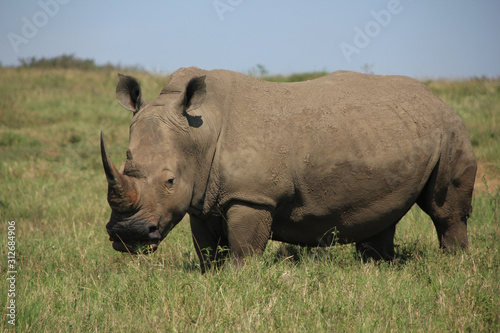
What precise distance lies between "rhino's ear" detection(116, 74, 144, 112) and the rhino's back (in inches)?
29.0

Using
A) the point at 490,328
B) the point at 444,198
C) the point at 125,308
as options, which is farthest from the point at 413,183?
the point at 125,308

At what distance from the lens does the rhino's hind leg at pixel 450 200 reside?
200 inches

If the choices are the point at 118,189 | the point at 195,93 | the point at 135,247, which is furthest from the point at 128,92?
the point at 135,247

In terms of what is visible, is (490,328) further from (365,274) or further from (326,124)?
(326,124)

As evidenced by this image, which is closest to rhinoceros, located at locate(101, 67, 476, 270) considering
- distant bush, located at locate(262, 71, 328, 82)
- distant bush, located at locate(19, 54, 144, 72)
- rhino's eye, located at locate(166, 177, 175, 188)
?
rhino's eye, located at locate(166, 177, 175, 188)

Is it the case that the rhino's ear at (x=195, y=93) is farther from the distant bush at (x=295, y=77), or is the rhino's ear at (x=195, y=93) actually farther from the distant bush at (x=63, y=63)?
the distant bush at (x=63, y=63)

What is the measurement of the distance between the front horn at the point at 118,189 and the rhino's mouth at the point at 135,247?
0.26 m

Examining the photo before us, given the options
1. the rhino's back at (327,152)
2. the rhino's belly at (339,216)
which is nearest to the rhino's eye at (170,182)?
the rhino's back at (327,152)

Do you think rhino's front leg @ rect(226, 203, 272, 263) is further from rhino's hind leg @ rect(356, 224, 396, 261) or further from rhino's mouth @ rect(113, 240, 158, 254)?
rhino's hind leg @ rect(356, 224, 396, 261)

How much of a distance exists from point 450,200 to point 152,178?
115 inches

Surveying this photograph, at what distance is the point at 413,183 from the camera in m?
4.84

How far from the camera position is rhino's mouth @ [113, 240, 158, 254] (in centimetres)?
383

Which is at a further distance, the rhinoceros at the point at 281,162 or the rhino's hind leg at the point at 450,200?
the rhino's hind leg at the point at 450,200

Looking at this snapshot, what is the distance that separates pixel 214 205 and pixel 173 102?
88 cm
